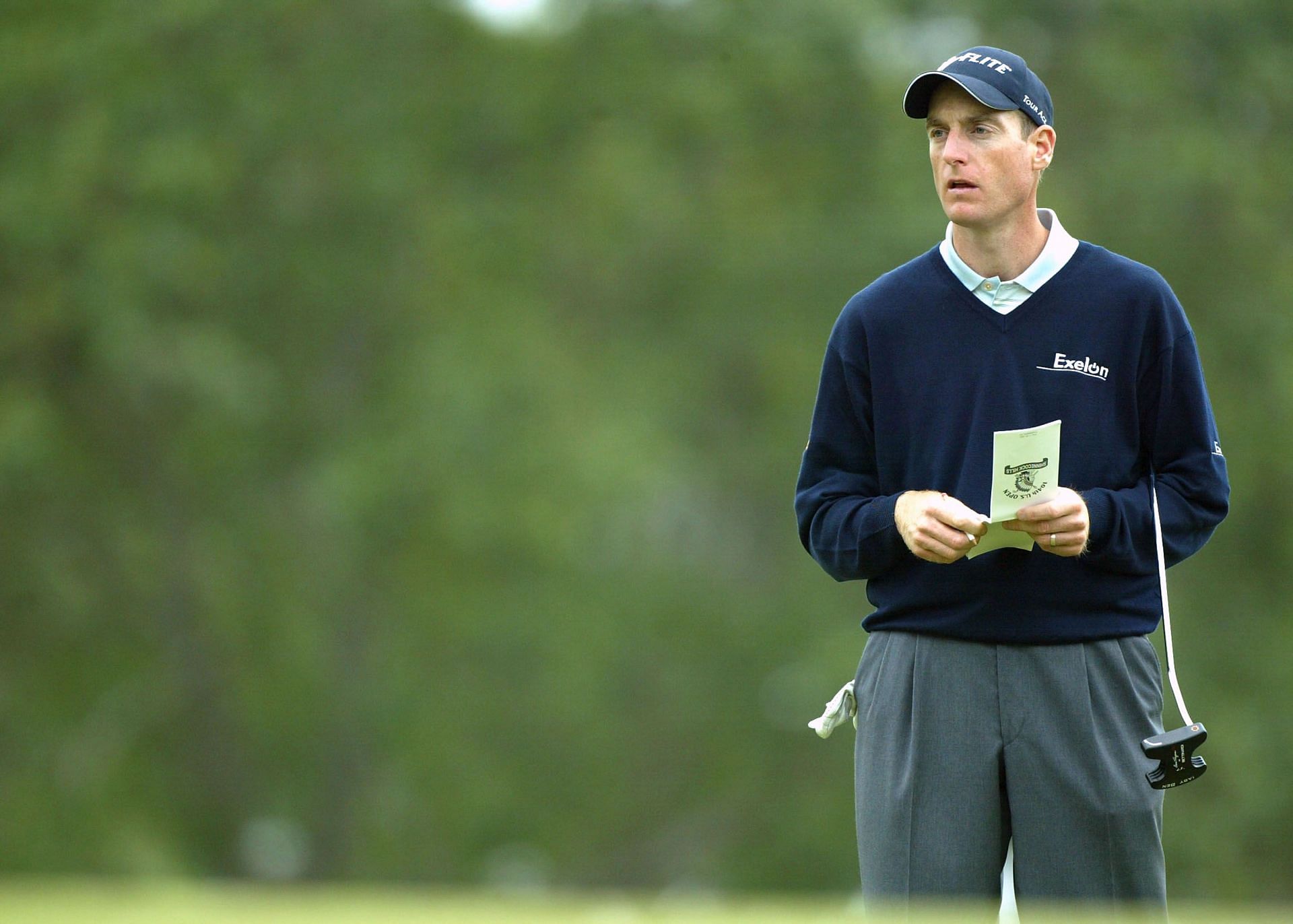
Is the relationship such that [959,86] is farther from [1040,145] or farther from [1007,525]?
[1007,525]

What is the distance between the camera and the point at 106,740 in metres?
15.3

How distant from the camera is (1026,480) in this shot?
2.70 m

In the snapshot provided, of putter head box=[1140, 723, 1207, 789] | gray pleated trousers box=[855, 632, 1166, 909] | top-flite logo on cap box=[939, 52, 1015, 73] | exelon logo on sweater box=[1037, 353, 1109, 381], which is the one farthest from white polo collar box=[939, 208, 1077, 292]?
putter head box=[1140, 723, 1207, 789]

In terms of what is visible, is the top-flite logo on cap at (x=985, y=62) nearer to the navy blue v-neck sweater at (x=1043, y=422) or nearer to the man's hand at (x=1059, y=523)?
the navy blue v-neck sweater at (x=1043, y=422)

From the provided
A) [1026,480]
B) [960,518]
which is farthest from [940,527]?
[1026,480]

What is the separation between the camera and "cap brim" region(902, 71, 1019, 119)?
9.50 ft

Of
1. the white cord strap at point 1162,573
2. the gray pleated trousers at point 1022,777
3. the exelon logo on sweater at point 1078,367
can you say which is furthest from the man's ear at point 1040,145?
the gray pleated trousers at point 1022,777

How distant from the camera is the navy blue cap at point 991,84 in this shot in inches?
115

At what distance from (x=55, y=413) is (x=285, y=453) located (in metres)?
2.02

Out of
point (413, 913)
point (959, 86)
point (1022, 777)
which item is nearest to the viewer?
point (413, 913)

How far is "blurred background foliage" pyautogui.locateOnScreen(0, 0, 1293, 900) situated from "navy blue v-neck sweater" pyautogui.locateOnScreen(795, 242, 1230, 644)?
38.8 ft

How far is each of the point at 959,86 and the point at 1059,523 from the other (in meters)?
0.78

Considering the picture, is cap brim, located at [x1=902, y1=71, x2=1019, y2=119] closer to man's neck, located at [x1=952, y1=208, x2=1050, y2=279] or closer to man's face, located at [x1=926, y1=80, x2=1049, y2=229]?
man's face, located at [x1=926, y1=80, x2=1049, y2=229]

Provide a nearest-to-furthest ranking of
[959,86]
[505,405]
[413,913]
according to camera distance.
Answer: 1. [413,913]
2. [959,86]
3. [505,405]
